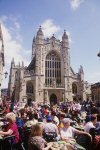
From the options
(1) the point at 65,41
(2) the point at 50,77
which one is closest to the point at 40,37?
(1) the point at 65,41

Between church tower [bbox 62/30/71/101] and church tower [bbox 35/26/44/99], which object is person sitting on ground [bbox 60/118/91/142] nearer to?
church tower [bbox 35/26/44/99]

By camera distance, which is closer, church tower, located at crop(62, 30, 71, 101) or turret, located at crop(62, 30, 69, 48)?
church tower, located at crop(62, 30, 71, 101)

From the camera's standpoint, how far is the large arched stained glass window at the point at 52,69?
179 feet

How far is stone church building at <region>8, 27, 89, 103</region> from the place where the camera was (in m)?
51.9

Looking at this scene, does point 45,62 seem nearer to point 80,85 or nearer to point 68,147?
point 80,85

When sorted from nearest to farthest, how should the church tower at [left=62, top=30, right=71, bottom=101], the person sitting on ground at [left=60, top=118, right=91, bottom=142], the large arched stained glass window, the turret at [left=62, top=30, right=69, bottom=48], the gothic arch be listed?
the person sitting on ground at [left=60, top=118, right=91, bottom=142]
the gothic arch
the church tower at [left=62, top=30, right=71, bottom=101]
the large arched stained glass window
the turret at [left=62, top=30, right=69, bottom=48]

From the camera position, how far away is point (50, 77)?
54.9 m

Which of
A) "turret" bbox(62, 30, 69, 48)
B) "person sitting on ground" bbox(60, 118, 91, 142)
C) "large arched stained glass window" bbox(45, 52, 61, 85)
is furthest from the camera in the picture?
"turret" bbox(62, 30, 69, 48)

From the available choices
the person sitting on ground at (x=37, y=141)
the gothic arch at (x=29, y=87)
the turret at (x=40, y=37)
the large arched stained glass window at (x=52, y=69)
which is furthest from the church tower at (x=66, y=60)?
the person sitting on ground at (x=37, y=141)

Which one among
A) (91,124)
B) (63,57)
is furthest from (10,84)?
(91,124)

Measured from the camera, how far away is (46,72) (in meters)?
54.8

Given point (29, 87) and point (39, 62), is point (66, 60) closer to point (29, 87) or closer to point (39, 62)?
Result: point (39, 62)

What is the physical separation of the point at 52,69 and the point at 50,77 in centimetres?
189

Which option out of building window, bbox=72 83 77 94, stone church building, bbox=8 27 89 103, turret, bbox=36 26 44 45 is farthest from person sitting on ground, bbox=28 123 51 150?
building window, bbox=72 83 77 94
